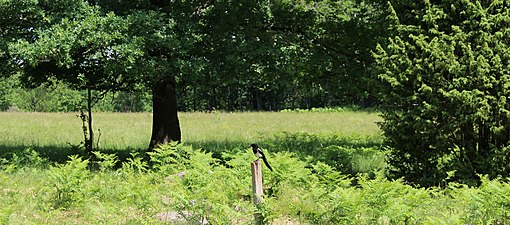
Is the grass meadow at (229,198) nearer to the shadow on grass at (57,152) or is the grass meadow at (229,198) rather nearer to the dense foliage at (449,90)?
the dense foliage at (449,90)

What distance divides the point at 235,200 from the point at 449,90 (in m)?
3.96

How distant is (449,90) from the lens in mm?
8672

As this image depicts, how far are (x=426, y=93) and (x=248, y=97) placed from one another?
72.2 metres

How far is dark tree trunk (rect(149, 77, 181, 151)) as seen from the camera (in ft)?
45.0

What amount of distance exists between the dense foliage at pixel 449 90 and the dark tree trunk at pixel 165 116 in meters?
6.17

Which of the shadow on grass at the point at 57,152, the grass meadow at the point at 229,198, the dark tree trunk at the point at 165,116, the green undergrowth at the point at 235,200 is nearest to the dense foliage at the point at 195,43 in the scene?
the dark tree trunk at the point at 165,116

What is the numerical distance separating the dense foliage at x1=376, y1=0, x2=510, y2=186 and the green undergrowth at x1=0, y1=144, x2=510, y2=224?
1.02 metres

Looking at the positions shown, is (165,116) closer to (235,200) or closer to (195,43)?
(195,43)

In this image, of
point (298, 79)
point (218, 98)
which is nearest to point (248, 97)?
point (218, 98)

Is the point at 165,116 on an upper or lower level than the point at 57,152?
upper

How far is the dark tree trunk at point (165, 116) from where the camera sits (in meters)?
13.7

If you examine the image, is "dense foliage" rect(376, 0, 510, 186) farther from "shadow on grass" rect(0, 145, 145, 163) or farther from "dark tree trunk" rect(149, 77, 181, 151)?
"shadow on grass" rect(0, 145, 145, 163)

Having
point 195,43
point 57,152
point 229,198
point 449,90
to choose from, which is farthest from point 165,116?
point 449,90

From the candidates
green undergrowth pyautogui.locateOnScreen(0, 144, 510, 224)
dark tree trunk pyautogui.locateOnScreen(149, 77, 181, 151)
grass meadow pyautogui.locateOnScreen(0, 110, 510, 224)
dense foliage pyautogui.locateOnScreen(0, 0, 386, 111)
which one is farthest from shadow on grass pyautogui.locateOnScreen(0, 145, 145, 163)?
green undergrowth pyautogui.locateOnScreen(0, 144, 510, 224)
